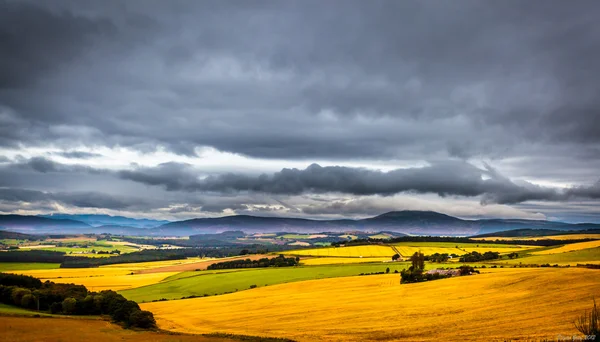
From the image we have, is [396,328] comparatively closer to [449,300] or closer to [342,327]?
[342,327]

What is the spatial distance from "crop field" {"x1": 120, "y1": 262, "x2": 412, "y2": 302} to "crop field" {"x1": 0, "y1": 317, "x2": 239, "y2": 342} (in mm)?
39837

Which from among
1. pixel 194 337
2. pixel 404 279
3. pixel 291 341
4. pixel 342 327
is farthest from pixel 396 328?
pixel 404 279

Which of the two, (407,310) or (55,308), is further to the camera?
(55,308)

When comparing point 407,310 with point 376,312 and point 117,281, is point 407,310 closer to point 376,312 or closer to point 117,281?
point 376,312

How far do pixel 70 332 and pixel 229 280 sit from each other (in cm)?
7139

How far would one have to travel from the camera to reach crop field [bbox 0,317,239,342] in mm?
48719

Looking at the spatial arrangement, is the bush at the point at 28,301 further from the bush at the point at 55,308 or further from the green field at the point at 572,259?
the green field at the point at 572,259

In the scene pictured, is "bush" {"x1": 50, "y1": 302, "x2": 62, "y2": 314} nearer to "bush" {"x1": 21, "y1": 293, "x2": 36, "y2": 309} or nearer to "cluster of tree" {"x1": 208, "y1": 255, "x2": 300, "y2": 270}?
"bush" {"x1": 21, "y1": 293, "x2": 36, "y2": 309}

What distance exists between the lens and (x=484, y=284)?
72.3 metres

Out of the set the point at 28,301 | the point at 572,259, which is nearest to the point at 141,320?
the point at 28,301

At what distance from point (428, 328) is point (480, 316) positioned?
306 inches

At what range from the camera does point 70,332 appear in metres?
53.6

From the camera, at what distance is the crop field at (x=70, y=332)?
160ft

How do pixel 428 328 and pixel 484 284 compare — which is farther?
pixel 484 284
